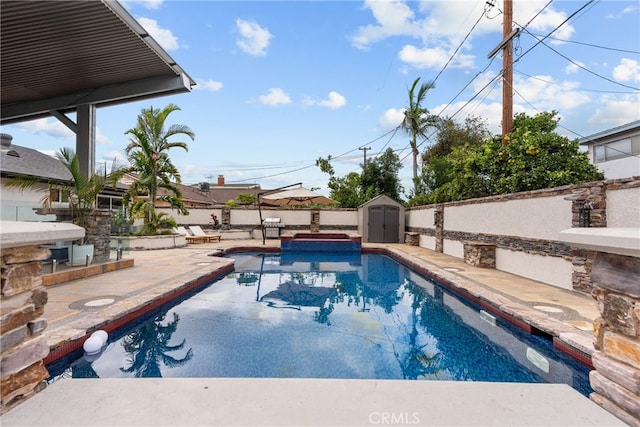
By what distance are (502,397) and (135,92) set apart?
9.05m

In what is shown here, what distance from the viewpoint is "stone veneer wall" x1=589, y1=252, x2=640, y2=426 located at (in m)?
1.86

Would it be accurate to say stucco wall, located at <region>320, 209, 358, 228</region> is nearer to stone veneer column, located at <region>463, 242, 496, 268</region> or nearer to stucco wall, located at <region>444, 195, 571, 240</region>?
stucco wall, located at <region>444, 195, 571, 240</region>

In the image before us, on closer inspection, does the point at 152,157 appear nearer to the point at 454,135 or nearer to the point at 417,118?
the point at 417,118

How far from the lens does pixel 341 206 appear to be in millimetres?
21859

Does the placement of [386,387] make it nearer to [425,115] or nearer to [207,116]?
[207,116]

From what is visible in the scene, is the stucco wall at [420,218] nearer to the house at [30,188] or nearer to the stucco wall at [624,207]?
the stucco wall at [624,207]

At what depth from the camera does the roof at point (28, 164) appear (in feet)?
34.8

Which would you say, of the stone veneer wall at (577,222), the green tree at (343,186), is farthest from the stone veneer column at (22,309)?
the green tree at (343,186)

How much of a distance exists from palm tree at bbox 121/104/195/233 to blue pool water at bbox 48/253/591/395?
7.05 meters

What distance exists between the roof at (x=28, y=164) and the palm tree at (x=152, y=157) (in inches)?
94.6

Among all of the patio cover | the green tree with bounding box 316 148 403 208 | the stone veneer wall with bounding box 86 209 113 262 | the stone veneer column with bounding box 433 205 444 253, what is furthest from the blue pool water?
the green tree with bounding box 316 148 403 208

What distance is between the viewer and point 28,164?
41.8 feet

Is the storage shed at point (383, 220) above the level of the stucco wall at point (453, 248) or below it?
above

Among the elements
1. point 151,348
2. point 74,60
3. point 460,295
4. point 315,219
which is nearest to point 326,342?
point 151,348
